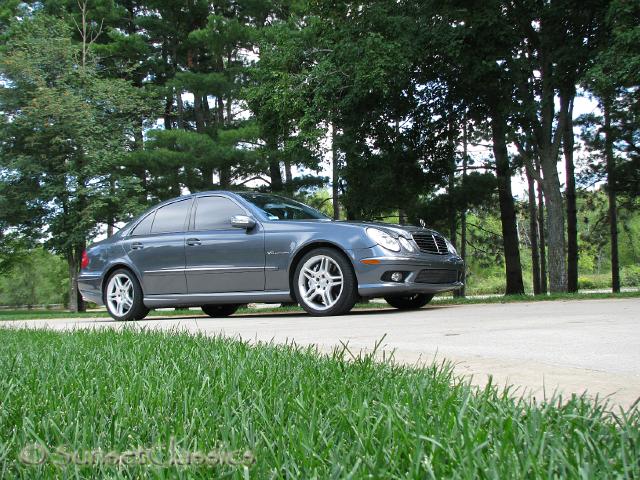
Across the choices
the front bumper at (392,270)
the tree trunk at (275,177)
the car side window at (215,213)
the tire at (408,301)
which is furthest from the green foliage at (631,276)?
the car side window at (215,213)

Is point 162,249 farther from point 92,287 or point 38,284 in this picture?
point 38,284

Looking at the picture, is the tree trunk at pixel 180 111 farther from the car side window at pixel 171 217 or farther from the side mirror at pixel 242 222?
the side mirror at pixel 242 222

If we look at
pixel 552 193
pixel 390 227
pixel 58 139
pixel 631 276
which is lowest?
pixel 631 276

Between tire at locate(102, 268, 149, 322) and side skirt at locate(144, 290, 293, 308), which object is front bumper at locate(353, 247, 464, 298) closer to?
side skirt at locate(144, 290, 293, 308)

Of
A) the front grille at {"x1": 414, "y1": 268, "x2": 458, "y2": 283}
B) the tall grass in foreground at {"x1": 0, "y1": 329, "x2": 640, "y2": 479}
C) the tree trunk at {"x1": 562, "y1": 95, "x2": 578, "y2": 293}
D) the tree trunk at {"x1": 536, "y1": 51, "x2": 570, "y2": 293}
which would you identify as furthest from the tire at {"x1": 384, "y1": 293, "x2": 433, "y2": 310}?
the tree trunk at {"x1": 562, "y1": 95, "x2": 578, "y2": 293}

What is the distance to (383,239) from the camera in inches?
304

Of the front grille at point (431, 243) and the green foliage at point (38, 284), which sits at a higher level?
the front grille at point (431, 243)

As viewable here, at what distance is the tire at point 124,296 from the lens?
30.4 feet

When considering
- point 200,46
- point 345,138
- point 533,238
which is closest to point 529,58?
point 345,138

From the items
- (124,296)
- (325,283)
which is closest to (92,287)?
(124,296)

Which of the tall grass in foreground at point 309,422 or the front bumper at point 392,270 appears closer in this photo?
the tall grass in foreground at point 309,422

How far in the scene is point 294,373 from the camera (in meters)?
2.53

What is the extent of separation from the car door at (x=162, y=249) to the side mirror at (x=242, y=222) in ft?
3.21

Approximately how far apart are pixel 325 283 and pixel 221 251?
5.10 ft
